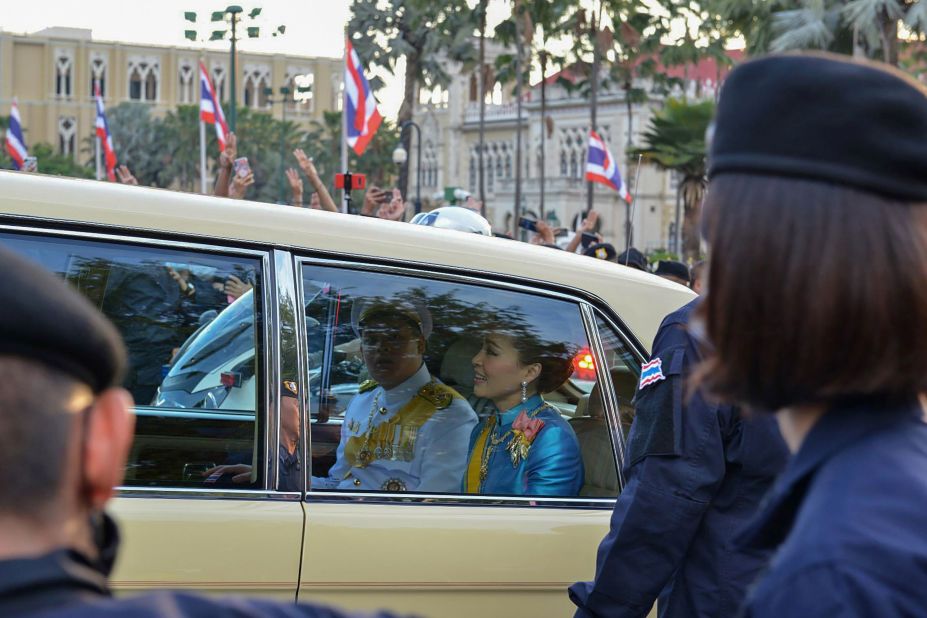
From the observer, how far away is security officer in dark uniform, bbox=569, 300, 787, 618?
2.86 m

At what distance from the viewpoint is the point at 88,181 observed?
306 centimetres

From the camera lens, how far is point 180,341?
3.03 meters

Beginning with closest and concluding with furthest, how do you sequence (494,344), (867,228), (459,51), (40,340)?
1. (40,340)
2. (867,228)
3. (494,344)
4. (459,51)

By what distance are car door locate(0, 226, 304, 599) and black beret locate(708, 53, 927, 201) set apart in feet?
5.41

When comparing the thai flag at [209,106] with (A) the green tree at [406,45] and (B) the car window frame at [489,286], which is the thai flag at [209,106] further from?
(B) the car window frame at [489,286]

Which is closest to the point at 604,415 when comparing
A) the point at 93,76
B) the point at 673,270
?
the point at 673,270

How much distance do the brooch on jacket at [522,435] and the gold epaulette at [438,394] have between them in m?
0.19

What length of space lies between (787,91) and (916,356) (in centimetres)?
33

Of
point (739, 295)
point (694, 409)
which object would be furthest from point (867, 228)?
point (694, 409)

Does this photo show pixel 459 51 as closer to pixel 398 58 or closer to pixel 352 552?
pixel 398 58

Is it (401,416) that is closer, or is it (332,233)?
(332,233)

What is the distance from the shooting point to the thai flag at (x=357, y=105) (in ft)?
59.5

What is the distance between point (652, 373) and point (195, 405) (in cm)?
111

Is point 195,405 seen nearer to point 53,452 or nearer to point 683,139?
point 53,452
